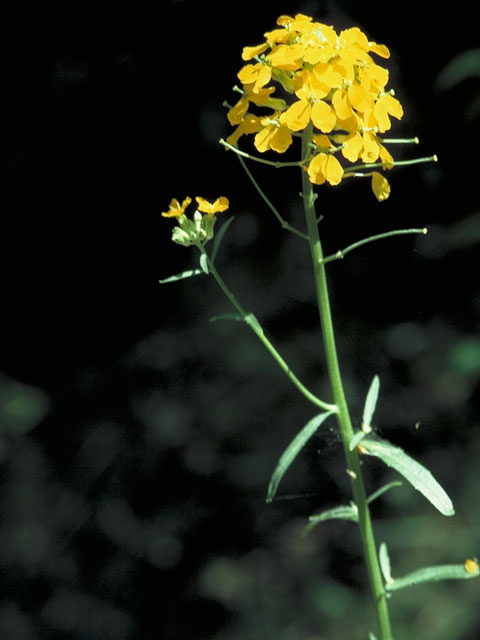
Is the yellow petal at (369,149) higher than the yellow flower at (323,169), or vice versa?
the yellow petal at (369,149)

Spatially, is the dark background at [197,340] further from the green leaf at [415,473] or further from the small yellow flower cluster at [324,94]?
the small yellow flower cluster at [324,94]

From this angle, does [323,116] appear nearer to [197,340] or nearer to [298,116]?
[298,116]

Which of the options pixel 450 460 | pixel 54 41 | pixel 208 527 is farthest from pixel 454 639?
pixel 54 41

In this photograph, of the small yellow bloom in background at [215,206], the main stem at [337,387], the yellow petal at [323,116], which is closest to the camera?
the yellow petal at [323,116]

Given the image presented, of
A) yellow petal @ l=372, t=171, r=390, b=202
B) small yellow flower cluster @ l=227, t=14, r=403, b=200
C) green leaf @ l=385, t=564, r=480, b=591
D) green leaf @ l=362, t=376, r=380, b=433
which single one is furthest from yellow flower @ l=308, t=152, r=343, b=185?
green leaf @ l=385, t=564, r=480, b=591

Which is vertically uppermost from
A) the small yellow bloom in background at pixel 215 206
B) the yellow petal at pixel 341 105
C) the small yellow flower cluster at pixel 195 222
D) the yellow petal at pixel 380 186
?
the yellow petal at pixel 341 105

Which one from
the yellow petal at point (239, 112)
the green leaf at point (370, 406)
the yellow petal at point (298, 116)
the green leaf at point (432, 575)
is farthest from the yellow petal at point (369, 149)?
the green leaf at point (432, 575)

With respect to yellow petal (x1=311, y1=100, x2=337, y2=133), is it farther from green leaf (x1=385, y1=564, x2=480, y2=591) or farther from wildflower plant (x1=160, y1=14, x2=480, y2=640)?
green leaf (x1=385, y1=564, x2=480, y2=591)
